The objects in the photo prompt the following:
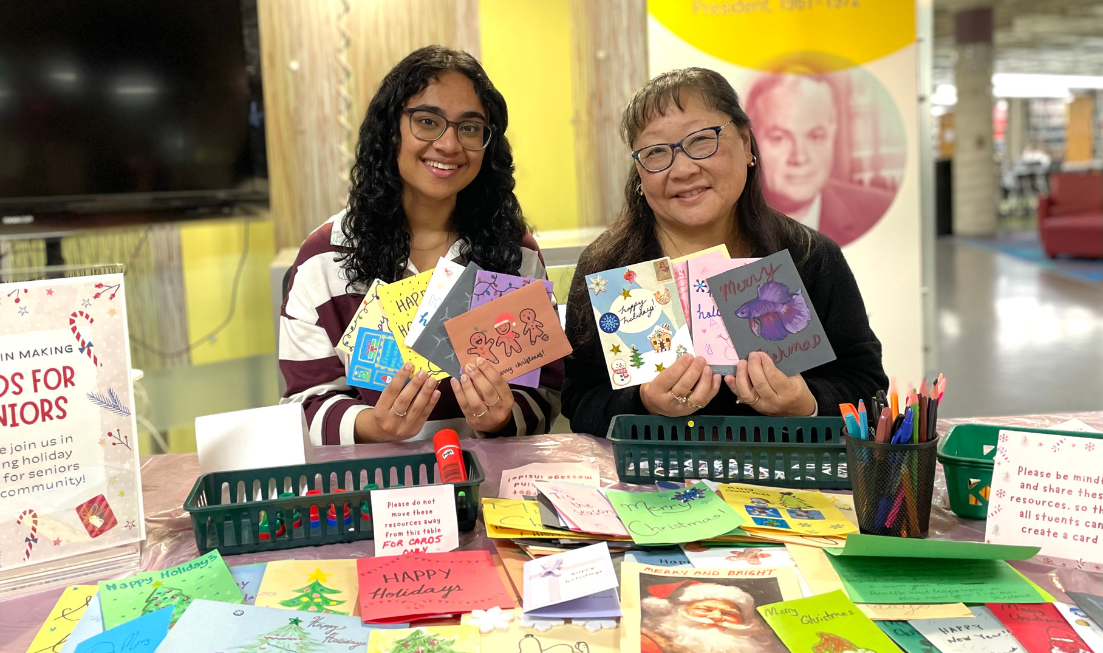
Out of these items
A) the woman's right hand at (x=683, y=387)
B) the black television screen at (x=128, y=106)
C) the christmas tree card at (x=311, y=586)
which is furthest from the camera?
the black television screen at (x=128, y=106)

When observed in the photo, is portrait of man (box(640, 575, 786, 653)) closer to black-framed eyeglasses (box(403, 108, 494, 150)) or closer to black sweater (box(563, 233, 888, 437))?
black sweater (box(563, 233, 888, 437))

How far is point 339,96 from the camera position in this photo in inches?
128

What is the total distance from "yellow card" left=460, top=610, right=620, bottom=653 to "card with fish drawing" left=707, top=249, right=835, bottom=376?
0.61 m

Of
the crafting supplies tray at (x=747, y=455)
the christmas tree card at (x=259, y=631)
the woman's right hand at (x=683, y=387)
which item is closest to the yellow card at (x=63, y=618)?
the christmas tree card at (x=259, y=631)

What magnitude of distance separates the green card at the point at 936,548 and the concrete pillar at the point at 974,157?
12837 mm

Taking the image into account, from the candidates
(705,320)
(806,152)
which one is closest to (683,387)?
(705,320)

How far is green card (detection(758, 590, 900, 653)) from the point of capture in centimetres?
78

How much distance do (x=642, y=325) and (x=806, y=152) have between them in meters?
2.02

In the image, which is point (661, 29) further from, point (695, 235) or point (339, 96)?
point (695, 235)

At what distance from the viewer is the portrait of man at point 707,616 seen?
79 cm

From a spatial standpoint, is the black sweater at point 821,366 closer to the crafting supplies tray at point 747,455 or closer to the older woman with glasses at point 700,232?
the older woman with glasses at point 700,232

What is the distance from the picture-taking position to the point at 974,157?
12.6 m

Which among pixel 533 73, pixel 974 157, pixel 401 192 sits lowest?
pixel 401 192

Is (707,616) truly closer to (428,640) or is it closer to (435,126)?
(428,640)
